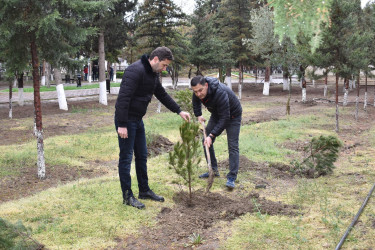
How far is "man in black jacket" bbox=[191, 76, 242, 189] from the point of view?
552cm

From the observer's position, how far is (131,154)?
486cm

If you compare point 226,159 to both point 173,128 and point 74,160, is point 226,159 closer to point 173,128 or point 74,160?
point 74,160

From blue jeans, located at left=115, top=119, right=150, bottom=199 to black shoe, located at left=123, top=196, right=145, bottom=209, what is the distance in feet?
0.23

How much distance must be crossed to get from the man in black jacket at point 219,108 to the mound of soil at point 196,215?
0.59 metres

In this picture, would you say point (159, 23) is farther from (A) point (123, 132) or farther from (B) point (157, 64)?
(A) point (123, 132)

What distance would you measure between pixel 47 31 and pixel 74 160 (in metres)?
3.50

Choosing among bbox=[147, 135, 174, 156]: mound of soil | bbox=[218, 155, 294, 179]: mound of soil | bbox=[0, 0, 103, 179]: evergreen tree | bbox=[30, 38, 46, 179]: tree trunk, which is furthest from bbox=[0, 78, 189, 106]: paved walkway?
bbox=[218, 155, 294, 179]: mound of soil

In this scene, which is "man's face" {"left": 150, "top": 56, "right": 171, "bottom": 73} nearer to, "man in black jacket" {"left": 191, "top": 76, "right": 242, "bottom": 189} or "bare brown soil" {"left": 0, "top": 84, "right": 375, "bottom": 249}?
"man in black jacket" {"left": 191, "top": 76, "right": 242, "bottom": 189}

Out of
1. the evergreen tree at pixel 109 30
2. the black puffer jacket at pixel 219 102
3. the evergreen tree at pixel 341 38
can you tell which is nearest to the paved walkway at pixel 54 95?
the evergreen tree at pixel 109 30

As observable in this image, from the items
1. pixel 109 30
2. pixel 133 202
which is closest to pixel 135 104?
pixel 133 202

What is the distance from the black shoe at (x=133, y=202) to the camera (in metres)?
5.06

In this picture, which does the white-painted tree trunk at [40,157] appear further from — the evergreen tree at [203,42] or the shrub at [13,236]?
the evergreen tree at [203,42]

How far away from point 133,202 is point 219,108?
1913mm

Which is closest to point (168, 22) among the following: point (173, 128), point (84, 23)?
point (84, 23)
